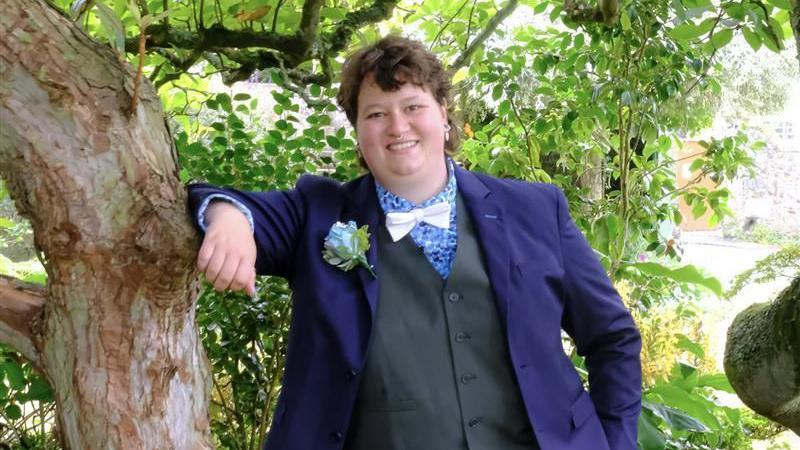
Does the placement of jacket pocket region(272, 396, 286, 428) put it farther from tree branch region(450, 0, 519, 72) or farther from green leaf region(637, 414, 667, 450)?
tree branch region(450, 0, 519, 72)

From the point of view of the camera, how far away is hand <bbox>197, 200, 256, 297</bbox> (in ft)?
3.54

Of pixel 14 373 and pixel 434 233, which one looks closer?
pixel 434 233

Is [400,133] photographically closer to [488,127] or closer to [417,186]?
[417,186]

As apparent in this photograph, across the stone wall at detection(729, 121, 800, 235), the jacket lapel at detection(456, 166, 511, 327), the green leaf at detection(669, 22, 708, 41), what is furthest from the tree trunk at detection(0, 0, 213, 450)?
the stone wall at detection(729, 121, 800, 235)

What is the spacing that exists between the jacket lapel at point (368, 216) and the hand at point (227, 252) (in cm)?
19

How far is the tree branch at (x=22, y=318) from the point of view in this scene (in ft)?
4.03

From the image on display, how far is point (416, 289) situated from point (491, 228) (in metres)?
0.16

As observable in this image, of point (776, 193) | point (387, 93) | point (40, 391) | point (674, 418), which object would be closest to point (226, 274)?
point (387, 93)

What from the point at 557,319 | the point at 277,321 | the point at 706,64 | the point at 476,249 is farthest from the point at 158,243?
the point at 706,64

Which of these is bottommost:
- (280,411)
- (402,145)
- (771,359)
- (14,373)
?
(771,359)

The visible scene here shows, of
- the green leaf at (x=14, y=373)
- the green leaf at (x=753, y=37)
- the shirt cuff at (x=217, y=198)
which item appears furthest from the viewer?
the green leaf at (x=14, y=373)

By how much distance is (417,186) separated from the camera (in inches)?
53.2

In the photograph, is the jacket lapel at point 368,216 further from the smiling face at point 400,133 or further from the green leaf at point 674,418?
the green leaf at point 674,418

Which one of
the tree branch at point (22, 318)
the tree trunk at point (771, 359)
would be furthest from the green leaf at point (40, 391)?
the tree trunk at point (771, 359)
